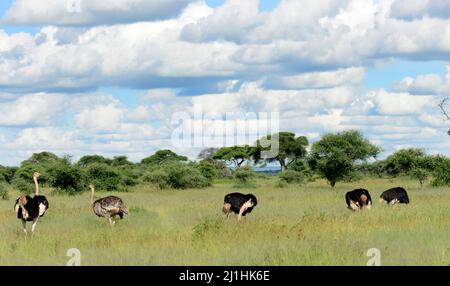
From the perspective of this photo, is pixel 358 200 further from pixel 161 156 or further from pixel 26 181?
pixel 161 156

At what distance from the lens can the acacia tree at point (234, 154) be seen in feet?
321

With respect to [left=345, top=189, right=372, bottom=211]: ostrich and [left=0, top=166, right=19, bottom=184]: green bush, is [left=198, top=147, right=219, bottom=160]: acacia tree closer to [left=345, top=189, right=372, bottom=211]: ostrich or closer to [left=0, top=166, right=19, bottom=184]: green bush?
[left=0, top=166, right=19, bottom=184]: green bush

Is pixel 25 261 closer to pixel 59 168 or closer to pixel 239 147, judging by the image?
pixel 59 168

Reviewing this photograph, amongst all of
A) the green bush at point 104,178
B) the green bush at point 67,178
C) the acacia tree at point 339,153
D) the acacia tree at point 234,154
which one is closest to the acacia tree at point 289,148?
the acacia tree at point 234,154

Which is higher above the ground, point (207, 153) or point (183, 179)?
point (207, 153)

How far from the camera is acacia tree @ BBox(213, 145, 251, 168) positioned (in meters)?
98.0

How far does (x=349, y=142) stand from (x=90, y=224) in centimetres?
3755

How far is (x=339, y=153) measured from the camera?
53875 millimetres

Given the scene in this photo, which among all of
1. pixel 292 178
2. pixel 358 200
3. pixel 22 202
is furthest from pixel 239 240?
pixel 292 178

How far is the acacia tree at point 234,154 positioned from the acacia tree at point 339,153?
135 ft

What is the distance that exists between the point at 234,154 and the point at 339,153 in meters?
44.8

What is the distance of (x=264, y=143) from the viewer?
3893 inches
